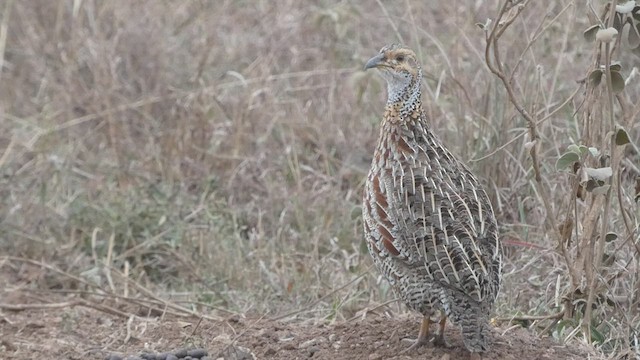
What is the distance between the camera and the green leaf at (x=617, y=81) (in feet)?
15.1

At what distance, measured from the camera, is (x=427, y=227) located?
4.62 meters

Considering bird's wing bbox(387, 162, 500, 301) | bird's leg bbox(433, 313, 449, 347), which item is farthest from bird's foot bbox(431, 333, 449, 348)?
bird's wing bbox(387, 162, 500, 301)

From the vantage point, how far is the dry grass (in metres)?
5.73

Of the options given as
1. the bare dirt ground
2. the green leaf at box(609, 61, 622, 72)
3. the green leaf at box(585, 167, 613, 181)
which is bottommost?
the bare dirt ground

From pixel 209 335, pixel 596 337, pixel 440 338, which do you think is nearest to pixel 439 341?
pixel 440 338

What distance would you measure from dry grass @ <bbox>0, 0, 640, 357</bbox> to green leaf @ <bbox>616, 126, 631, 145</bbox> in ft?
0.38

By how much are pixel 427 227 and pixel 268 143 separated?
10.9ft

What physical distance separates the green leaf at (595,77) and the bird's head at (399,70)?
76 cm

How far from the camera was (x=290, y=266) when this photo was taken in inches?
254

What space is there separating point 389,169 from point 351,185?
8.21 ft

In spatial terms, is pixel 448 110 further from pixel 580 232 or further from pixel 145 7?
pixel 145 7

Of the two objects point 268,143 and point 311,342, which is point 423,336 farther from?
point 268,143

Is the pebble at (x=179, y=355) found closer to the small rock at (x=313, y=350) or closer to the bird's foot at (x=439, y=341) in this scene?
the small rock at (x=313, y=350)

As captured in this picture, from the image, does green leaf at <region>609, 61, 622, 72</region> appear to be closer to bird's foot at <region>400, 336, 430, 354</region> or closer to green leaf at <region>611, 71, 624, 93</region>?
green leaf at <region>611, 71, 624, 93</region>
